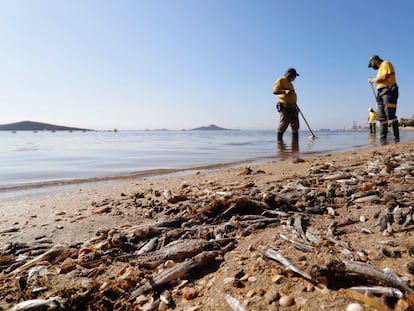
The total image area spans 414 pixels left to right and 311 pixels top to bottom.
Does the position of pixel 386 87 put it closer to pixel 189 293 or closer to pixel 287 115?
pixel 287 115

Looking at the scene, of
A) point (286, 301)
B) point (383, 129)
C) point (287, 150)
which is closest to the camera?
point (286, 301)

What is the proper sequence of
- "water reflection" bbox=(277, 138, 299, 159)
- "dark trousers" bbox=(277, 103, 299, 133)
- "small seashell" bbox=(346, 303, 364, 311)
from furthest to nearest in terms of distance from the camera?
"dark trousers" bbox=(277, 103, 299, 133) < "water reflection" bbox=(277, 138, 299, 159) < "small seashell" bbox=(346, 303, 364, 311)

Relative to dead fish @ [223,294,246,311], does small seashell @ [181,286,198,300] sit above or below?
below

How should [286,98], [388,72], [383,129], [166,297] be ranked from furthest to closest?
[383,129], [286,98], [388,72], [166,297]

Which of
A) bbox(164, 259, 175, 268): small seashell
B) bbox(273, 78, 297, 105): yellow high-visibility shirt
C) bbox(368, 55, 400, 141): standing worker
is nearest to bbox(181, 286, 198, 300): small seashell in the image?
bbox(164, 259, 175, 268): small seashell

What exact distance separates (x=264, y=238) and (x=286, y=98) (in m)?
10.8

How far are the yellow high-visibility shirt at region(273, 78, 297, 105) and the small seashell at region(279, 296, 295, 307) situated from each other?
11.3 metres

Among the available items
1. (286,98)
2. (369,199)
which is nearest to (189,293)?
(369,199)

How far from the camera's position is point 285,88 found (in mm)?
11570

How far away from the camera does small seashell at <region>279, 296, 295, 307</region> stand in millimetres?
1195

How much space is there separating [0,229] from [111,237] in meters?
1.41

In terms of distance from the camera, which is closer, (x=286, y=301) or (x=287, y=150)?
(x=286, y=301)

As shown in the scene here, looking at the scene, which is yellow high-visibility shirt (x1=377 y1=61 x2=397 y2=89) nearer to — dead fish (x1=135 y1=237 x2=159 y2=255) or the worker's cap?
the worker's cap

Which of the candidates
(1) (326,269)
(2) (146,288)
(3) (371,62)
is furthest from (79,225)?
(3) (371,62)
